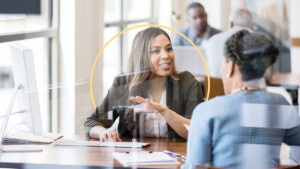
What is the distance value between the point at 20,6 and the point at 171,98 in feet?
2.34

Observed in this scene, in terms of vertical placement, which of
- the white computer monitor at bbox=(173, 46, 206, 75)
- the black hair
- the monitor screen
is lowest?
the white computer monitor at bbox=(173, 46, 206, 75)

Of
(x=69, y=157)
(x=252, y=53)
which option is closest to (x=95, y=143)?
(x=69, y=157)

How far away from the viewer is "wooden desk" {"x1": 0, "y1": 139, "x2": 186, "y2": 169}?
2330 mm

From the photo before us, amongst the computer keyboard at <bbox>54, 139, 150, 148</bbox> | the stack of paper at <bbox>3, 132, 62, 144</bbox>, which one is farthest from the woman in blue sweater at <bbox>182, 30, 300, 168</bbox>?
the stack of paper at <bbox>3, 132, 62, 144</bbox>

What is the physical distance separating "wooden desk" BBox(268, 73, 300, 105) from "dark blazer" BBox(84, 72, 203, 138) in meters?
0.26

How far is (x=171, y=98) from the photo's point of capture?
7.54 ft

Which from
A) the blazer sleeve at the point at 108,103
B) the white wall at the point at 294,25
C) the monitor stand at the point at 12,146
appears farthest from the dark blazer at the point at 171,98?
the white wall at the point at 294,25

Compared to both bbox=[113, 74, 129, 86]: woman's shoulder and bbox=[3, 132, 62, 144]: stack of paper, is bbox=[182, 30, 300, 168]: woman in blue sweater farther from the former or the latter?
bbox=[3, 132, 62, 144]: stack of paper

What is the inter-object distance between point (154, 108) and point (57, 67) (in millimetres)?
392

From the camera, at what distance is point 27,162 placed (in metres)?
2.42

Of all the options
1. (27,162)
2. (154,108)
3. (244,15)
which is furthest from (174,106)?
(27,162)

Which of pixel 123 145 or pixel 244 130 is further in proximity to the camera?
pixel 123 145

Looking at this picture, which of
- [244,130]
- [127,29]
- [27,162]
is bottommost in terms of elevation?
[27,162]

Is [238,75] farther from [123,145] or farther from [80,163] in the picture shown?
[80,163]
